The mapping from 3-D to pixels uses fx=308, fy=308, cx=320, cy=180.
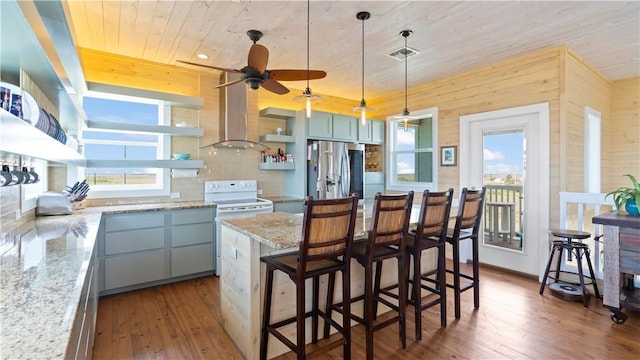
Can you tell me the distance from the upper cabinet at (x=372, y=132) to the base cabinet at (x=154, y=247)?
2889 mm

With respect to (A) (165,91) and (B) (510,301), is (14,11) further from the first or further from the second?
(B) (510,301)

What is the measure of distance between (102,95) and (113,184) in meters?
1.08

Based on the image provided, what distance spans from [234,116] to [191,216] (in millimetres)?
1512

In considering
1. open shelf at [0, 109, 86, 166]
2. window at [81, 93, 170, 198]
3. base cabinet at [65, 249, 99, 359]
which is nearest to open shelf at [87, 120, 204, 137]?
window at [81, 93, 170, 198]

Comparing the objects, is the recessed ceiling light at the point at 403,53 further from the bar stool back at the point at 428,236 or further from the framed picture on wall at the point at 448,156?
the bar stool back at the point at 428,236

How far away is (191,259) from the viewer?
3660mm

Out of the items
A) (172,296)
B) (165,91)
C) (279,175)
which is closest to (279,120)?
(279,175)

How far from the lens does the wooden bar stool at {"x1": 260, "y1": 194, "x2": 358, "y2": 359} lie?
1.72 m

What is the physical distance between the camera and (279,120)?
5.17 meters

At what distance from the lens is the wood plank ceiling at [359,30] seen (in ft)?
8.94

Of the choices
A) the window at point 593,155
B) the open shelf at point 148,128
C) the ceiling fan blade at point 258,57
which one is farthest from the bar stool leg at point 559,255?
the open shelf at point 148,128

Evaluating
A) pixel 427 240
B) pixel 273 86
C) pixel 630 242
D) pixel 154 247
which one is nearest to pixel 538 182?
pixel 630 242

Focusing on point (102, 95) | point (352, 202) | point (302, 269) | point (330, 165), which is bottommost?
point (302, 269)

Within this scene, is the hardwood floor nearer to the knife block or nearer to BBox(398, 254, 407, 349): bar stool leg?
BBox(398, 254, 407, 349): bar stool leg
